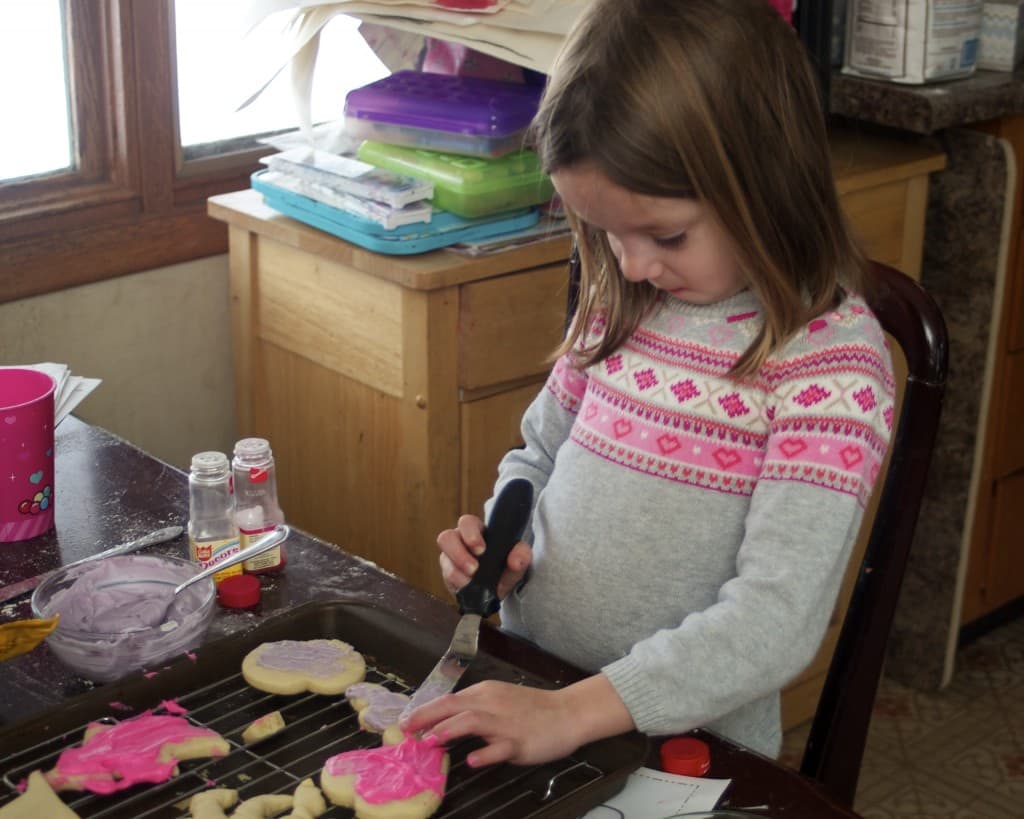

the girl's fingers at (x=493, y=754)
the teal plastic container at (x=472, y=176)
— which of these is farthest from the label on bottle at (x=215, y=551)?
the teal plastic container at (x=472, y=176)

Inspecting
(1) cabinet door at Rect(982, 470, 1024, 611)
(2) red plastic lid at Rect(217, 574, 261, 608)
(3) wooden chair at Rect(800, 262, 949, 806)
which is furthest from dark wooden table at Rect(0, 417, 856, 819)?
(1) cabinet door at Rect(982, 470, 1024, 611)

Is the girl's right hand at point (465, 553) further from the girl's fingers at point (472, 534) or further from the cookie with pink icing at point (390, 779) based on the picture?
the cookie with pink icing at point (390, 779)

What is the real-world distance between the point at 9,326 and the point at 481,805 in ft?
4.00

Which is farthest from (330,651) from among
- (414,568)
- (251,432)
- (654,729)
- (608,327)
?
(251,432)

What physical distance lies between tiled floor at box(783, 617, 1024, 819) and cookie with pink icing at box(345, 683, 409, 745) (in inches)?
53.2

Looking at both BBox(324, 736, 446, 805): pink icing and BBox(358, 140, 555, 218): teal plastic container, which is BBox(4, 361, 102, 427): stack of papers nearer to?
BBox(358, 140, 555, 218): teal plastic container

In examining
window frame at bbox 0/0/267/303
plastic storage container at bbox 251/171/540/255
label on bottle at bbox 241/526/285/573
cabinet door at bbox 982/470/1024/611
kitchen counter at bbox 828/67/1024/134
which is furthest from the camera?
cabinet door at bbox 982/470/1024/611

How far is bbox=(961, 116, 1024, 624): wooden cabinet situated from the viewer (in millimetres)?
2309

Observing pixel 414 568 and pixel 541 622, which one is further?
pixel 414 568

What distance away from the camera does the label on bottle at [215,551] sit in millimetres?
1271

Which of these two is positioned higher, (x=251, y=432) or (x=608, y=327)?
(x=608, y=327)

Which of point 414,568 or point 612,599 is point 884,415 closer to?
point 612,599

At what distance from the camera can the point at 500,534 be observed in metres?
1.19

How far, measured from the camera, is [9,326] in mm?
1912
